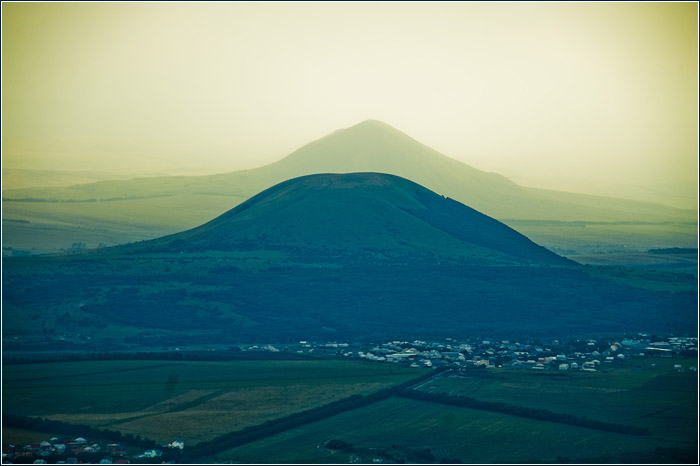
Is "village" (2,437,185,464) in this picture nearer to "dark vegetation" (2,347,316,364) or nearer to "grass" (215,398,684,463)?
"grass" (215,398,684,463)

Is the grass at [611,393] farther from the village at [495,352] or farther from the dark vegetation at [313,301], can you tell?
the dark vegetation at [313,301]

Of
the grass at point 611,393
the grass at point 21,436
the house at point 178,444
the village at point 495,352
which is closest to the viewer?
the house at point 178,444

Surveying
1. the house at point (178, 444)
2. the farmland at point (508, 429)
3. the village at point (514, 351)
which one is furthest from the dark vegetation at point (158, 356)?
the house at point (178, 444)

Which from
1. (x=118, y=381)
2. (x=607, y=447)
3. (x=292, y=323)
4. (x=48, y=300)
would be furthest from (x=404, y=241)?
(x=607, y=447)

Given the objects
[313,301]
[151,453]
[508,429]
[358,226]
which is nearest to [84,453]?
[151,453]

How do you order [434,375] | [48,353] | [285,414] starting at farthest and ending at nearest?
[48,353]
[434,375]
[285,414]

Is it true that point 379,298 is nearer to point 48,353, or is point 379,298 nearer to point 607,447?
point 48,353
